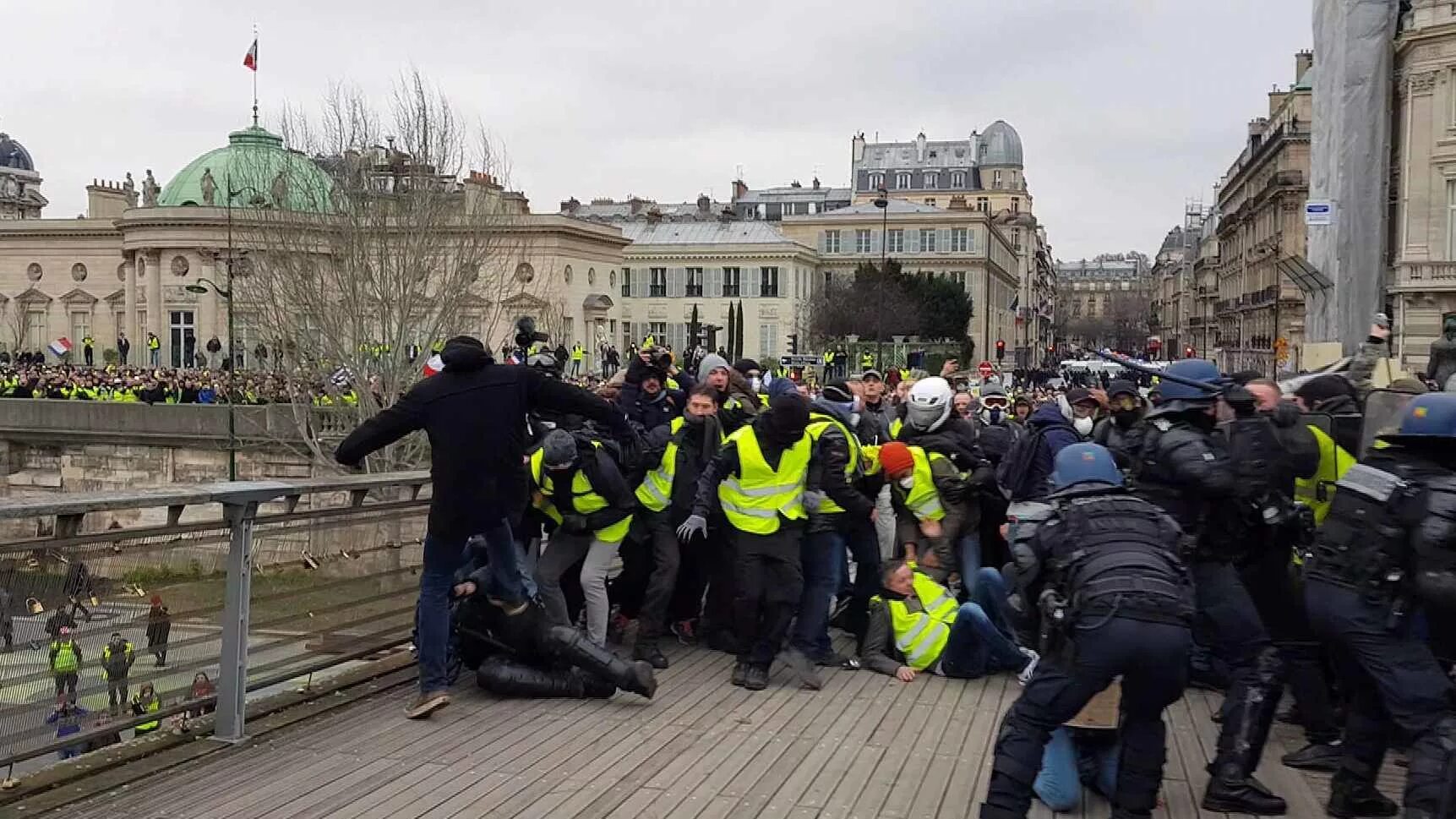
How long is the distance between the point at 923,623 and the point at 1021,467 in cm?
123

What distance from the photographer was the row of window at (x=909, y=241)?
92.6 m

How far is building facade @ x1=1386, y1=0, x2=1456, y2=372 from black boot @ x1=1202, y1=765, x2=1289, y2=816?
39.9 meters

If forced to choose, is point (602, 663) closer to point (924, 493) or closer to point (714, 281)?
point (924, 493)

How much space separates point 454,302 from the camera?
27.1 metres

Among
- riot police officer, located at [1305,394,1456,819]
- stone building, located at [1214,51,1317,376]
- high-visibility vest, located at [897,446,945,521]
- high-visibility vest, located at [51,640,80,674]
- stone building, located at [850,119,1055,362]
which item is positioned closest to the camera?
riot police officer, located at [1305,394,1456,819]

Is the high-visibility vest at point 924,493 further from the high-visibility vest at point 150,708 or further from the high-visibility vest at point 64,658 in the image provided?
the high-visibility vest at point 64,658

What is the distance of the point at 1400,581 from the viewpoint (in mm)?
4980

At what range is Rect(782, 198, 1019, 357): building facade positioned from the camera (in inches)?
3639

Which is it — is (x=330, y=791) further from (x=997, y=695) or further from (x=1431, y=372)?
(x=1431, y=372)

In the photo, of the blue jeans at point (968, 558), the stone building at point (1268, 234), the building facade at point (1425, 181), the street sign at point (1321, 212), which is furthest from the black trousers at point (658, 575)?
the stone building at point (1268, 234)

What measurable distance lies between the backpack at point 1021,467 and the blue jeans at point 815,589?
3.99ft

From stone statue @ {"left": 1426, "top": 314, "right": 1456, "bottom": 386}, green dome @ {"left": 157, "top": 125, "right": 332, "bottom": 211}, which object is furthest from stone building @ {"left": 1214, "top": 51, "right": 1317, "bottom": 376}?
stone statue @ {"left": 1426, "top": 314, "right": 1456, "bottom": 386}

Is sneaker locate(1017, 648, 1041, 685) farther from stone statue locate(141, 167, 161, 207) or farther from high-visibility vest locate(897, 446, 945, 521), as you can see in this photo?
stone statue locate(141, 167, 161, 207)

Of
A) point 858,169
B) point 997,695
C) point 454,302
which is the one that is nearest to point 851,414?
point 997,695
